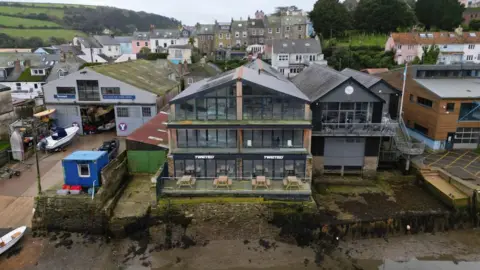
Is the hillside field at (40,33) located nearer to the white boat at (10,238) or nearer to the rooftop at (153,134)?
the rooftop at (153,134)

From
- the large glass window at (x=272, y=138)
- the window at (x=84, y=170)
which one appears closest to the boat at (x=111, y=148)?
the window at (x=84, y=170)

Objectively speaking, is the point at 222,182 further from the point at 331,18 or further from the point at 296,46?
the point at 331,18

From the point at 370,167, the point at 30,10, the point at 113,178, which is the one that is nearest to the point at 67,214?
the point at 113,178

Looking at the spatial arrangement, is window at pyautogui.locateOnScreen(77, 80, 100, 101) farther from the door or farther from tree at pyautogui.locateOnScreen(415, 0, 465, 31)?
tree at pyautogui.locateOnScreen(415, 0, 465, 31)

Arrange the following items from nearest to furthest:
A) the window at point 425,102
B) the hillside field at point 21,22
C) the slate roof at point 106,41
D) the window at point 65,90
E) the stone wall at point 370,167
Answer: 1. the stone wall at point 370,167
2. the window at point 425,102
3. the window at point 65,90
4. the slate roof at point 106,41
5. the hillside field at point 21,22

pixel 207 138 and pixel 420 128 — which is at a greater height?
pixel 207 138
